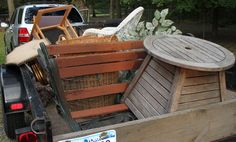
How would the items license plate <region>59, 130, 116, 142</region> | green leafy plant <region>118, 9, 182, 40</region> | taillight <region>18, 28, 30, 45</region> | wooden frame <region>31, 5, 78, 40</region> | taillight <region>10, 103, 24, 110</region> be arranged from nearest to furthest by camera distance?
license plate <region>59, 130, 116, 142</region> → taillight <region>10, 103, 24, 110</region> → green leafy plant <region>118, 9, 182, 40</region> → wooden frame <region>31, 5, 78, 40</region> → taillight <region>18, 28, 30, 45</region>

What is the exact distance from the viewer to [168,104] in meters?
2.25

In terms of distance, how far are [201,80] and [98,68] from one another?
91 cm

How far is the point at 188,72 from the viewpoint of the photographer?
2248 millimetres

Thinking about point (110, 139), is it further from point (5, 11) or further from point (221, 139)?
point (5, 11)

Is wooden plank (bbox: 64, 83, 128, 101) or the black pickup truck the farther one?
wooden plank (bbox: 64, 83, 128, 101)

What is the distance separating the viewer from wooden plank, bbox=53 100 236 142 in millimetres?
1750

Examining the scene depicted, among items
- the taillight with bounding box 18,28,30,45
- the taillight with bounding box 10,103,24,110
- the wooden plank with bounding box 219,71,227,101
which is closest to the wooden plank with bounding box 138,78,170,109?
the wooden plank with bounding box 219,71,227,101

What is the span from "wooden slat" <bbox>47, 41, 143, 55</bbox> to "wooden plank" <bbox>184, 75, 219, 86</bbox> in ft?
2.60

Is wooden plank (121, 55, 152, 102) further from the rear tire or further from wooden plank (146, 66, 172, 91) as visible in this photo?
the rear tire

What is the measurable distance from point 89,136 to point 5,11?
30.6m

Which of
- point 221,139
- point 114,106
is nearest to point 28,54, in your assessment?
point 114,106

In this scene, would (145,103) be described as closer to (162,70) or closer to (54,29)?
(162,70)

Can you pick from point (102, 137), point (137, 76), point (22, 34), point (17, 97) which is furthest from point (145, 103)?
point (22, 34)

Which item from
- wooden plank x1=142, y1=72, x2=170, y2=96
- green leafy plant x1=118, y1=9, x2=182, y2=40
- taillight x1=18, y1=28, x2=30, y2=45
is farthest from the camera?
taillight x1=18, y1=28, x2=30, y2=45
